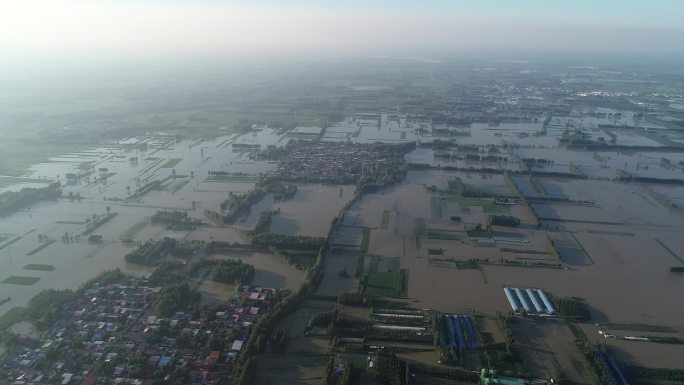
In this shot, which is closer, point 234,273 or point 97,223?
point 234,273

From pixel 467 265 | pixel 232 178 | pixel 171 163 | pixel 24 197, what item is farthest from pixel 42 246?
pixel 467 265

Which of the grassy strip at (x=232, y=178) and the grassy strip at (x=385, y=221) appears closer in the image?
the grassy strip at (x=385, y=221)

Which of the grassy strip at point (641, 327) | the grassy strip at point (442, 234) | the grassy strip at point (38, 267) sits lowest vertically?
the grassy strip at point (38, 267)

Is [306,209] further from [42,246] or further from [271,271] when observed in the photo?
[42,246]

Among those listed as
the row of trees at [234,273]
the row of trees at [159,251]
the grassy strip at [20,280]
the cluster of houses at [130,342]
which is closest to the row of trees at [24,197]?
the grassy strip at [20,280]

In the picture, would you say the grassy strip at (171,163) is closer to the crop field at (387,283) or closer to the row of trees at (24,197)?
the row of trees at (24,197)
